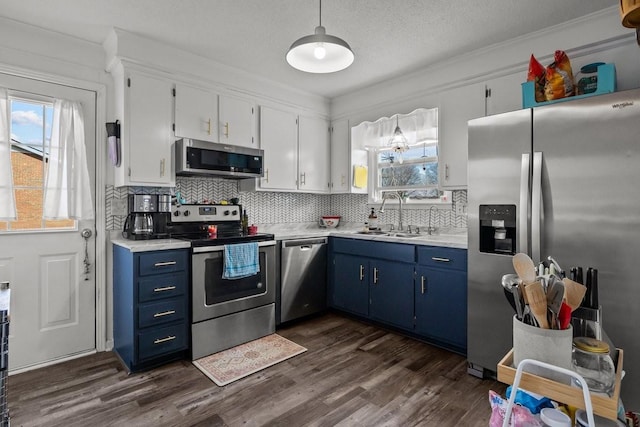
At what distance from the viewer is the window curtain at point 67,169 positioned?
8.64 feet

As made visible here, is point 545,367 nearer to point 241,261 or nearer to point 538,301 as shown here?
point 538,301

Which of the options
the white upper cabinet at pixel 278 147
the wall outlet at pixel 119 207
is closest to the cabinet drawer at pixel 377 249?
the white upper cabinet at pixel 278 147

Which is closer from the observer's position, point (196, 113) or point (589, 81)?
point (589, 81)

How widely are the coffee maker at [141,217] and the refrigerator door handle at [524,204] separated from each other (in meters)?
2.69

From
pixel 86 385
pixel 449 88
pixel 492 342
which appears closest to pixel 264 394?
pixel 86 385

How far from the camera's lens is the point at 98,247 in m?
2.87

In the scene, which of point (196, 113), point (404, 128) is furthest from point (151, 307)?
point (404, 128)

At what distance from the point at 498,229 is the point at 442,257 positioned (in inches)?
23.4

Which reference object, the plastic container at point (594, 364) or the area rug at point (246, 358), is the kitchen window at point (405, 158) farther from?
the plastic container at point (594, 364)

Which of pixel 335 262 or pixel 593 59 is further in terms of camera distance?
pixel 335 262

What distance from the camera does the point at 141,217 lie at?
110 inches

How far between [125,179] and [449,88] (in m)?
2.88

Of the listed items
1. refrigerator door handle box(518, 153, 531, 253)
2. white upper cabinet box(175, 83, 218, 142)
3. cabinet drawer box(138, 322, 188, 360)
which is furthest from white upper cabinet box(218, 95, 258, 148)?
refrigerator door handle box(518, 153, 531, 253)

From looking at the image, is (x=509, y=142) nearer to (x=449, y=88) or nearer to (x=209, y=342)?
(x=449, y=88)
